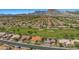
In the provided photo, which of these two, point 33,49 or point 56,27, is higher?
point 56,27
